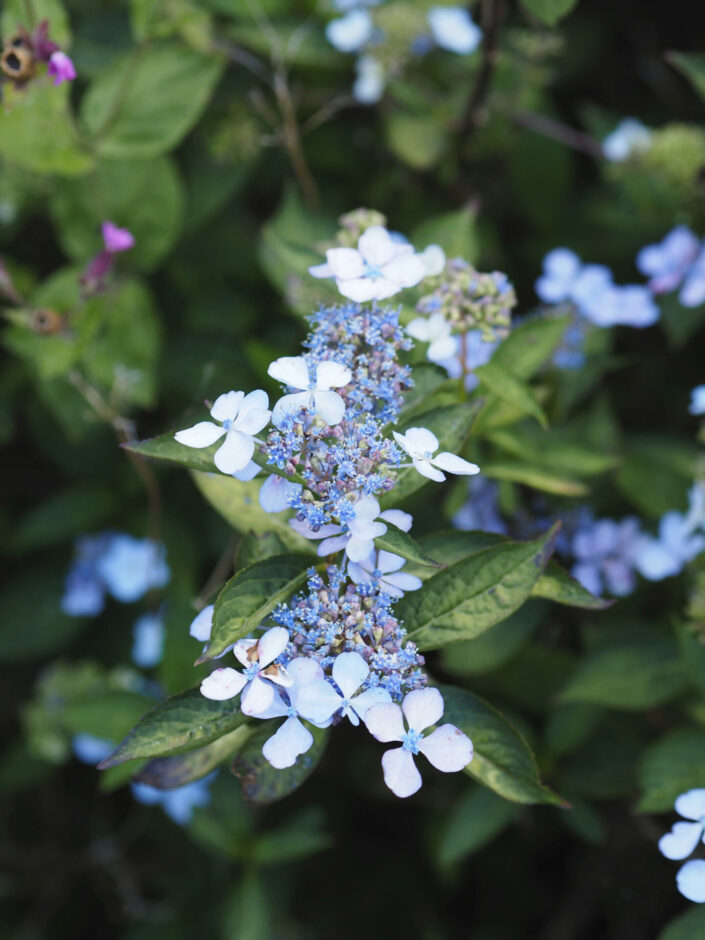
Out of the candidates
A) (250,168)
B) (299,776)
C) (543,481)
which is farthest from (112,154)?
(299,776)

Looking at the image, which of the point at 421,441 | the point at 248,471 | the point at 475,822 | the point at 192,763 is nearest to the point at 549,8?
the point at 421,441

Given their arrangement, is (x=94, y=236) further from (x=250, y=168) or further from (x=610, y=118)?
(x=610, y=118)

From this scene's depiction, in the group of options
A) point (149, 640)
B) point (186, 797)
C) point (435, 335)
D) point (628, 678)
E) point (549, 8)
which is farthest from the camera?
point (149, 640)

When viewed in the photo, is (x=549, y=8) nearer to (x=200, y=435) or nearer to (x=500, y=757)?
(x=200, y=435)

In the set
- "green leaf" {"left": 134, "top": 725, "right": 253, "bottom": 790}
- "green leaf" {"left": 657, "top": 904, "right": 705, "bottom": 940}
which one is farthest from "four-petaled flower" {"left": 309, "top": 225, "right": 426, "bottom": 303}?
"green leaf" {"left": 657, "top": 904, "right": 705, "bottom": 940}

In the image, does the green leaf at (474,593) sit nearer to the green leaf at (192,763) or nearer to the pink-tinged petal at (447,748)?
the pink-tinged petal at (447,748)

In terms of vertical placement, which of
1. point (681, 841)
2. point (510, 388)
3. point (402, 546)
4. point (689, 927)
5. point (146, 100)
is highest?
point (146, 100)
